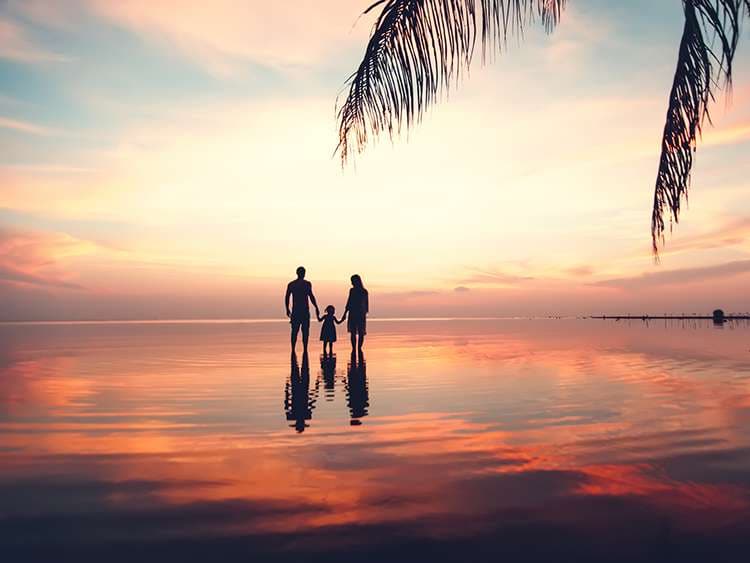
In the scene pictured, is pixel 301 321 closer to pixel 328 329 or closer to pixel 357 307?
pixel 357 307

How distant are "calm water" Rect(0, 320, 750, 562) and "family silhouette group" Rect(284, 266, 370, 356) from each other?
20.1 ft

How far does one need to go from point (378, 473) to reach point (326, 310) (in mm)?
15923

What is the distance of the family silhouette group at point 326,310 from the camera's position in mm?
16953

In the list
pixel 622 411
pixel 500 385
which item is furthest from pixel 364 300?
pixel 622 411

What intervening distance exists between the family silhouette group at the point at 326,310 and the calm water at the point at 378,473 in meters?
6.12

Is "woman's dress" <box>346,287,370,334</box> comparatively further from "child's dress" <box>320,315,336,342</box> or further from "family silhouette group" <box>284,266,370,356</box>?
"child's dress" <box>320,315,336,342</box>

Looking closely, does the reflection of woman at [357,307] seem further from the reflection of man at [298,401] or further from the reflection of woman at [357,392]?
the reflection of man at [298,401]

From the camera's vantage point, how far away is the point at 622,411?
26.6ft

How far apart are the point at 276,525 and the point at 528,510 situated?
1.60 m

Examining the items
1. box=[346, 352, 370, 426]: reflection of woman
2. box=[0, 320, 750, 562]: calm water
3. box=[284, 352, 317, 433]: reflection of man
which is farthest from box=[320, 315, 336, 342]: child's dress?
box=[0, 320, 750, 562]: calm water

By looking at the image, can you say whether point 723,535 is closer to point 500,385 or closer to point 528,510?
point 528,510

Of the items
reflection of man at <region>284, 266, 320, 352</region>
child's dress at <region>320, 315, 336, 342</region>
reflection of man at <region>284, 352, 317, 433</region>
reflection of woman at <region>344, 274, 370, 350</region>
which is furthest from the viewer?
child's dress at <region>320, 315, 336, 342</region>

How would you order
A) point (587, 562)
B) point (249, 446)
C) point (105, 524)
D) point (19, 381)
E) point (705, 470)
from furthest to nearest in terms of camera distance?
point (19, 381)
point (249, 446)
point (705, 470)
point (105, 524)
point (587, 562)

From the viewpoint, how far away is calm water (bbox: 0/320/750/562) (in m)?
3.46
